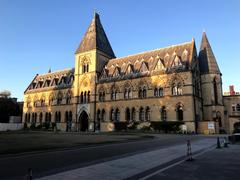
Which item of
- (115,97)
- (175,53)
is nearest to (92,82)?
(115,97)

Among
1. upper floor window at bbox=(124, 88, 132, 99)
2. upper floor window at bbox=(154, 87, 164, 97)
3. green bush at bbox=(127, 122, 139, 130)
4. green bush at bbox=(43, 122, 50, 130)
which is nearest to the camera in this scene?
upper floor window at bbox=(154, 87, 164, 97)

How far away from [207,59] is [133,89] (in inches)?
682

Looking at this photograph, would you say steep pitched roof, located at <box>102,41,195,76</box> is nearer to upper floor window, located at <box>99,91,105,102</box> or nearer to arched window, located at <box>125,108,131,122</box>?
upper floor window, located at <box>99,91,105,102</box>

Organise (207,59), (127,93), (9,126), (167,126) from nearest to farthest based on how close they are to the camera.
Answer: (167,126), (207,59), (127,93), (9,126)

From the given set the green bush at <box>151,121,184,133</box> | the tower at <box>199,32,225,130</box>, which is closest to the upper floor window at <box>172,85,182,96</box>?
the green bush at <box>151,121,184,133</box>

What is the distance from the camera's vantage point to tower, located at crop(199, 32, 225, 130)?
44.1 meters

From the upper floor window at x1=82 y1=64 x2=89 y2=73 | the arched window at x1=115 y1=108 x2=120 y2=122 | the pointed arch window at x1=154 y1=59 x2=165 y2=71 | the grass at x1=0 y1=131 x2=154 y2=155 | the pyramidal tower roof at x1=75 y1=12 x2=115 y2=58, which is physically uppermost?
the pyramidal tower roof at x1=75 y1=12 x2=115 y2=58

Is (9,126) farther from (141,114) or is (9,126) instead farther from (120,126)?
(141,114)

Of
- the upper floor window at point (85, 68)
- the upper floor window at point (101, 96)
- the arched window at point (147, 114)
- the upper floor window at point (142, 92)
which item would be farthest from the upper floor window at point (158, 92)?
the upper floor window at point (85, 68)

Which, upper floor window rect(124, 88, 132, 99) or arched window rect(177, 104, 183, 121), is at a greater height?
upper floor window rect(124, 88, 132, 99)

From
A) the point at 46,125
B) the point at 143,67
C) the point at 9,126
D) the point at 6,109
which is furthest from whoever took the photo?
the point at 6,109

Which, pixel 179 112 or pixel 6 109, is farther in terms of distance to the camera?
pixel 6 109

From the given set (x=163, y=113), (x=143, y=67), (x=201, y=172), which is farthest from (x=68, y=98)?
(x=201, y=172)

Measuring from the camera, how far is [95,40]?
185 ft
